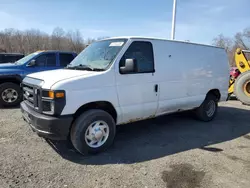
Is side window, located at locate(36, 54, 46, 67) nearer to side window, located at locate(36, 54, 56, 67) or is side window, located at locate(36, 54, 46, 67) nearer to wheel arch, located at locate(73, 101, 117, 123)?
side window, located at locate(36, 54, 56, 67)

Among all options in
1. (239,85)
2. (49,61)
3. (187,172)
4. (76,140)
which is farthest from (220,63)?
(49,61)

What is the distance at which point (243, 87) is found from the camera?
29.1 feet

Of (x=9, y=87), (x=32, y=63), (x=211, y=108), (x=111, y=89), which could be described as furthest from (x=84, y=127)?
(x=32, y=63)

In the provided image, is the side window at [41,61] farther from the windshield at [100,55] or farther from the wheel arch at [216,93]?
the wheel arch at [216,93]

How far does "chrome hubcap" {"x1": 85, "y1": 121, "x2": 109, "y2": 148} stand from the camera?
3.99 m

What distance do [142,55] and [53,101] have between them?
2143 mm

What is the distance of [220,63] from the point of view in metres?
6.54

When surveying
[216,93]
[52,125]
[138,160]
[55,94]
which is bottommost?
[138,160]

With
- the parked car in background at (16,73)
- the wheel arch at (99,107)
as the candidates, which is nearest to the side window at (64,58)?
the parked car in background at (16,73)

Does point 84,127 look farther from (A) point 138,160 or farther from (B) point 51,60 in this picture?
(B) point 51,60

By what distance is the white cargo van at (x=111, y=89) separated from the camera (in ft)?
11.9

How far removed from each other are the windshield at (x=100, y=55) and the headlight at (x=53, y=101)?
0.99 metres

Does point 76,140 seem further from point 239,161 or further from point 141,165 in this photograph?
point 239,161

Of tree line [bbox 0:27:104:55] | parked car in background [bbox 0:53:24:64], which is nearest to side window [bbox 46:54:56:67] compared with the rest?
parked car in background [bbox 0:53:24:64]
